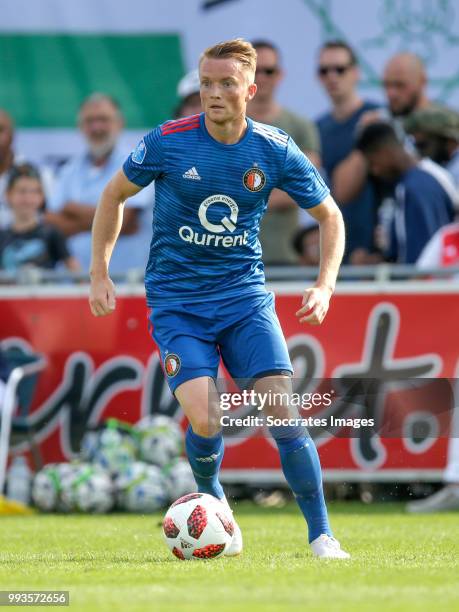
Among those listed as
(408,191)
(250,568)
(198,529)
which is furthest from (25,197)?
(250,568)

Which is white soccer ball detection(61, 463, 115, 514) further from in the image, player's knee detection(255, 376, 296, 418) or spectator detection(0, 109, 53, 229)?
player's knee detection(255, 376, 296, 418)

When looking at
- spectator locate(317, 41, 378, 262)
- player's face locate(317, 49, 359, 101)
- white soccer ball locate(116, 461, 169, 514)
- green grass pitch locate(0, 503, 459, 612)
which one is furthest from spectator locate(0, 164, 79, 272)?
green grass pitch locate(0, 503, 459, 612)

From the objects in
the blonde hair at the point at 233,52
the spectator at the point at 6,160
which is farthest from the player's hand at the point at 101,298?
the spectator at the point at 6,160

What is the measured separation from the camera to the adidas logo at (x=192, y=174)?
286 inches

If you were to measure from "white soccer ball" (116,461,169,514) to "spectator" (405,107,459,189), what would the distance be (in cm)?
375

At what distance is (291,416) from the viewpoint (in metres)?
7.16

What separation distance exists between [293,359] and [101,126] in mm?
3266

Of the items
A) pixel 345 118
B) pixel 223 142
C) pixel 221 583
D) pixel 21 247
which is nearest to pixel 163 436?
pixel 21 247

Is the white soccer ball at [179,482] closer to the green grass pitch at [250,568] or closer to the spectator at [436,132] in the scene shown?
the green grass pitch at [250,568]

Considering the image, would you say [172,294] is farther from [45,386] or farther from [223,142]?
[45,386]

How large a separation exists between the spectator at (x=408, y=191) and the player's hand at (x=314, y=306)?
15.9 feet

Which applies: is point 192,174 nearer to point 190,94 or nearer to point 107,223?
point 107,223

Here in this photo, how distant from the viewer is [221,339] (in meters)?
7.49

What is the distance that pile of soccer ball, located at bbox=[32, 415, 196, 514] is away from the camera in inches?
439
